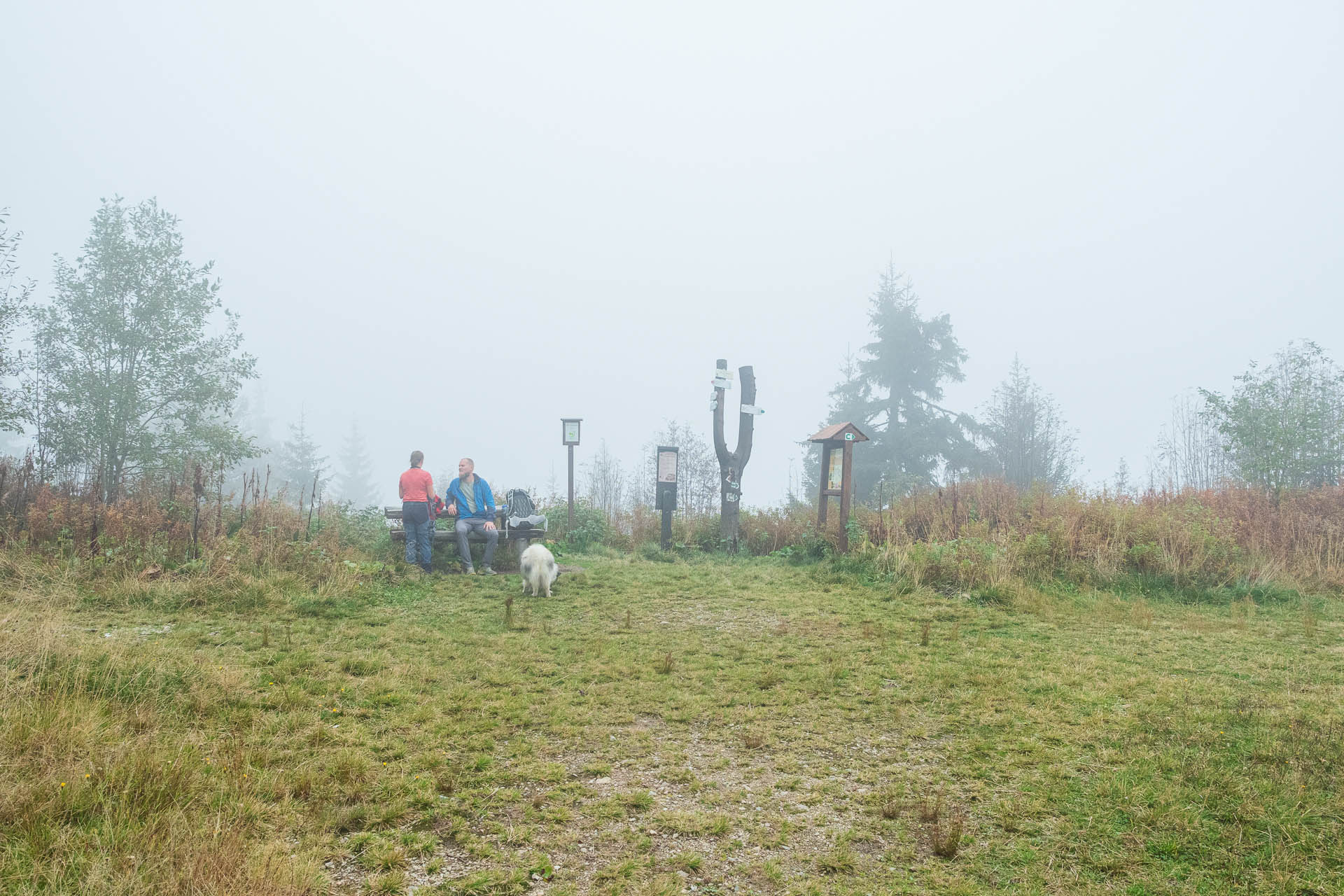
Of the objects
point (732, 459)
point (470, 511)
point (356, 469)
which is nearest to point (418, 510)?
point (470, 511)

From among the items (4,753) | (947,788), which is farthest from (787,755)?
(4,753)

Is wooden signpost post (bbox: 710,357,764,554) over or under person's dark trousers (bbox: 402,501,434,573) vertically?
over

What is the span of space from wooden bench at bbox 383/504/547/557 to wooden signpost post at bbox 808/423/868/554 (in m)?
4.81

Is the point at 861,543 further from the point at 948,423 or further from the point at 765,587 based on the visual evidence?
the point at 948,423

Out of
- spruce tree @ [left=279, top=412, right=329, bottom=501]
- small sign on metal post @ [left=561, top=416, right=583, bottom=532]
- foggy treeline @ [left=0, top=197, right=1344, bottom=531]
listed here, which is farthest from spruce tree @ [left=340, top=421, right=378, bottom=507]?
small sign on metal post @ [left=561, top=416, right=583, bottom=532]

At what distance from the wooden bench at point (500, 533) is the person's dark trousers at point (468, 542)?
3.6 inches

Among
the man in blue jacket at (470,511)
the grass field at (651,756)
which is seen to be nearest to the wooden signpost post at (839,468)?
the grass field at (651,756)

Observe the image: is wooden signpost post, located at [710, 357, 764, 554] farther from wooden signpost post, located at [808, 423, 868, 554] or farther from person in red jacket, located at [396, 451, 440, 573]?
person in red jacket, located at [396, 451, 440, 573]

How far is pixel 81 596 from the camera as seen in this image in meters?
6.88

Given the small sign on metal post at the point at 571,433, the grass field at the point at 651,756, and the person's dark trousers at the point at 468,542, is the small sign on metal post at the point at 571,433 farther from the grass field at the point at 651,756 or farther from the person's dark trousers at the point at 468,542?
the grass field at the point at 651,756

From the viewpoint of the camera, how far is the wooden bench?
10.2m

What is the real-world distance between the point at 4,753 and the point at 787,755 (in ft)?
12.1

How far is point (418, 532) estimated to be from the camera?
32.3 feet

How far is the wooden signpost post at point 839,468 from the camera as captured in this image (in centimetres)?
1138
